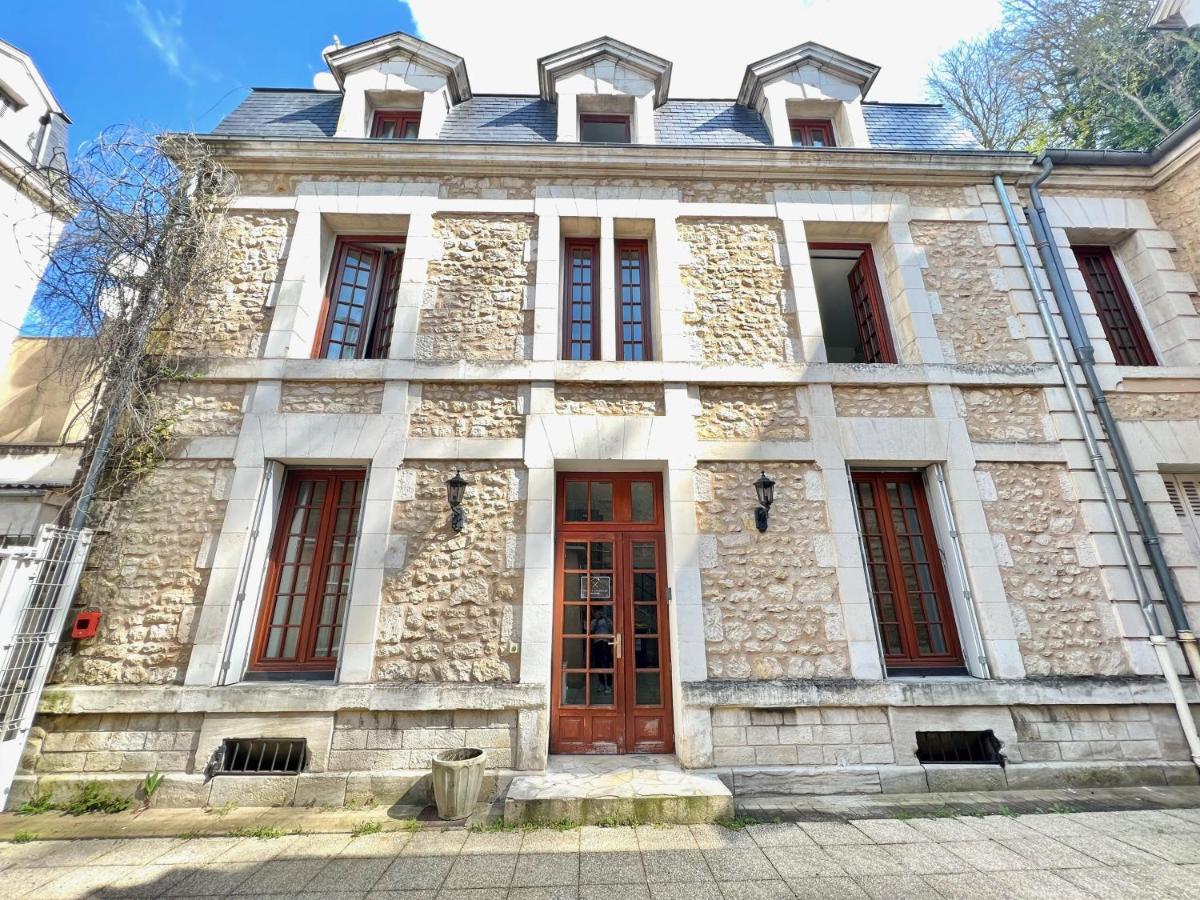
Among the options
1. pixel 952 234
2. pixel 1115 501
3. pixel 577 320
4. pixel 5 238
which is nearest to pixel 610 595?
pixel 577 320

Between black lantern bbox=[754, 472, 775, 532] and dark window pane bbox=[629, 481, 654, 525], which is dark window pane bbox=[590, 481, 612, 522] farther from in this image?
black lantern bbox=[754, 472, 775, 532]

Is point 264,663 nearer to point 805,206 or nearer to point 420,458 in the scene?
point 420,458

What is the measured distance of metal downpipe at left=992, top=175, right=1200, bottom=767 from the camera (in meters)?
4.02

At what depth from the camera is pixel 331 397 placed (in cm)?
478

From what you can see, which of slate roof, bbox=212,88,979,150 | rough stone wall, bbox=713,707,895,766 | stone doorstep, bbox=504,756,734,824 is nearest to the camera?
stone doorstep, bbox=504,756,734,824

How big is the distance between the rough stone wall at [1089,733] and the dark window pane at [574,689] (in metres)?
3.66

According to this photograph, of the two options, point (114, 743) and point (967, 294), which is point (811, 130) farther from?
point (114, 743)

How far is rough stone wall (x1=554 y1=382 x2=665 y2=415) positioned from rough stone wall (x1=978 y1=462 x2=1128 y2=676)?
3.32 m

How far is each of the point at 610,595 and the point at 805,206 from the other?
4.97 metres

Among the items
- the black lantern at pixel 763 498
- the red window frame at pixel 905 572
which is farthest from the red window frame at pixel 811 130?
the black lantern at pixel 763 498

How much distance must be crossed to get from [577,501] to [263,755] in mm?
3308

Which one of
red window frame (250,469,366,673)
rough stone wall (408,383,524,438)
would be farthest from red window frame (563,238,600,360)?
red window frame (250,469,366,673)

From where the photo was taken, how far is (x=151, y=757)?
3783 mm

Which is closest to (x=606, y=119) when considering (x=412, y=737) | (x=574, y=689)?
(x=574, y=689)
